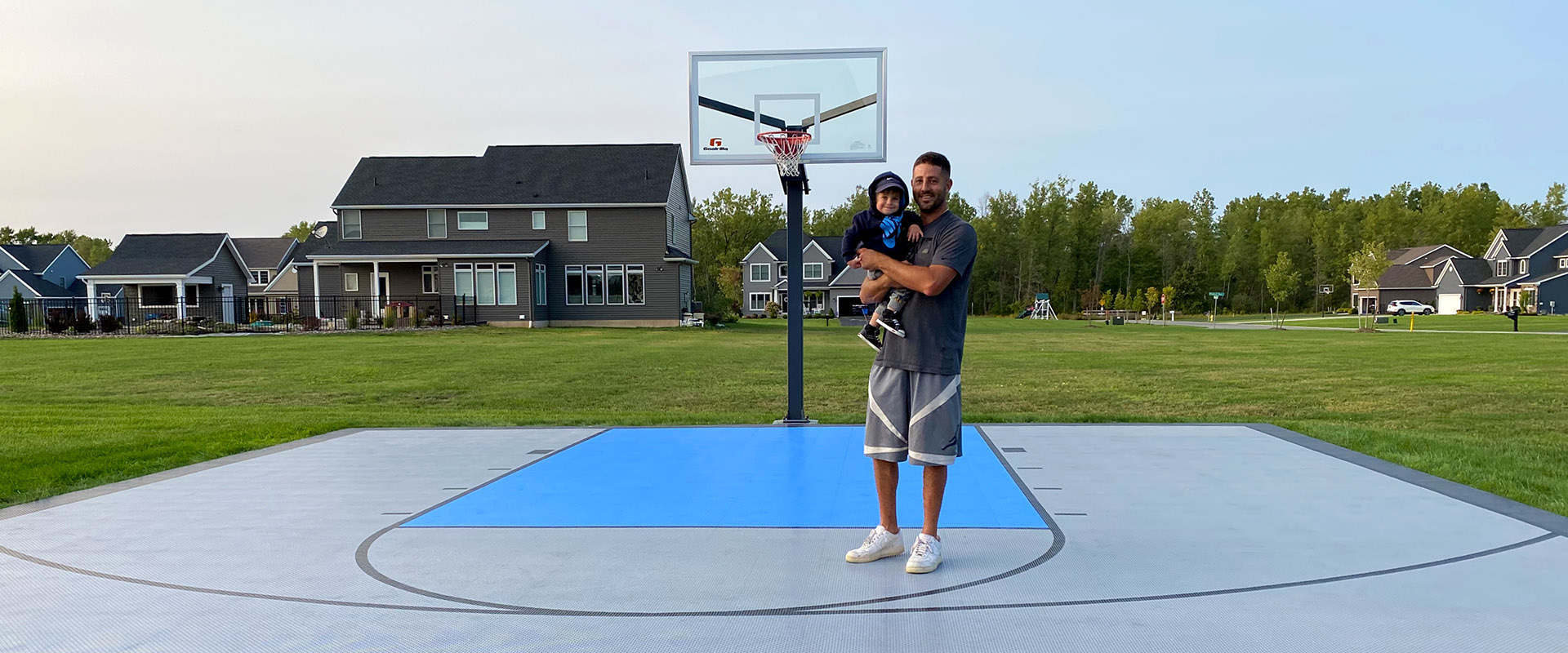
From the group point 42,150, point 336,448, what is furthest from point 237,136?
point 336,448

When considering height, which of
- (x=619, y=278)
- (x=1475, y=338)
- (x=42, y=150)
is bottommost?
(x=1475, y=338)

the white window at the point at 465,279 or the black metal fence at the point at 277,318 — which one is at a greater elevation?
the white window at the point at 465,279

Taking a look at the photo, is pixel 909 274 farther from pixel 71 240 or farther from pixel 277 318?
pixel 71 240

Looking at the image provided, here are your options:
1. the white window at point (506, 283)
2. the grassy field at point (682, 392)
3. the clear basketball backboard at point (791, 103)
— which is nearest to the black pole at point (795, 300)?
the clear basketball backboard at point (791, 103)

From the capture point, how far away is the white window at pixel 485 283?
30516 millimetres

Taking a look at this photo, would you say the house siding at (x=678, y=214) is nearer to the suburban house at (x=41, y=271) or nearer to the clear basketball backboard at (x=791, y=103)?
the clear basketball backboard at (x=791, y=103)

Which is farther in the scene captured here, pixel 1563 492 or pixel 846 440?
pixel 846 440

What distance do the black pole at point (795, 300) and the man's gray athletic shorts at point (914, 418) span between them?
387 centimetres

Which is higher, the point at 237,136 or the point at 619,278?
the point at 237,136

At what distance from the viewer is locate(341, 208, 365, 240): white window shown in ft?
105

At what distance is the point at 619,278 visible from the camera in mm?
32188

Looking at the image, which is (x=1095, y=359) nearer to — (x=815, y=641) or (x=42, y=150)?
(x=815, y=641)

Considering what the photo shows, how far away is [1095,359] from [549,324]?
20.3m

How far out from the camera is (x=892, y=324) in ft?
11.4
